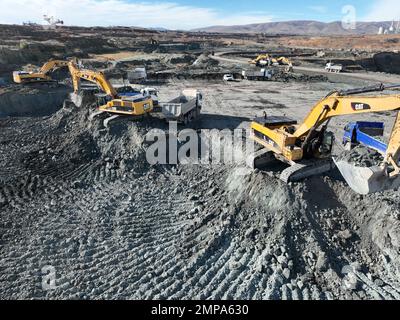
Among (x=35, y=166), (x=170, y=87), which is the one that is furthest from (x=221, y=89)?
(x=35, y=166)

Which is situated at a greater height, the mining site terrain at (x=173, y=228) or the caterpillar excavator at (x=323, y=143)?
the caterpillar excavator at (x=323, y=143)

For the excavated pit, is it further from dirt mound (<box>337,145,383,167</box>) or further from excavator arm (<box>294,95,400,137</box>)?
dirt mound (<box>337,145,383,167</box>)

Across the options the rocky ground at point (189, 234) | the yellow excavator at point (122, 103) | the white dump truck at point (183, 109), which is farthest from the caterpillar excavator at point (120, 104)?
the rocky ground at point (189, 234)

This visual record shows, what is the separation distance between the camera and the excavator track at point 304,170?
1016 centimetres

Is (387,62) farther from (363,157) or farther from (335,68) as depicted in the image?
(363,157)

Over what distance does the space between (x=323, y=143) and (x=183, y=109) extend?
7057 mm

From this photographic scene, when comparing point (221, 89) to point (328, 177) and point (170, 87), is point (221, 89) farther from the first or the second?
point (328, 177)

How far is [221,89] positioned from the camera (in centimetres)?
2688

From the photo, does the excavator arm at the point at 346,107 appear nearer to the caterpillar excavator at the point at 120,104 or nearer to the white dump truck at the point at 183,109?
the white dump truck at the point at 183,109

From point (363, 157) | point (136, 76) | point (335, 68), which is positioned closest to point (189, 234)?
point (363, 157)

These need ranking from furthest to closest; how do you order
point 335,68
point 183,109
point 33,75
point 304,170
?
1. point 335,68
2. point 33,75
3. point 183,109
4. point 304,170

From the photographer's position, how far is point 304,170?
10.4m
